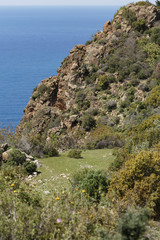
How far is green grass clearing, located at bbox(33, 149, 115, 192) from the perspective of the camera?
A: 1388cm

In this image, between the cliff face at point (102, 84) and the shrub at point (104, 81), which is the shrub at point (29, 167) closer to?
the cliff face at point (102, 84)

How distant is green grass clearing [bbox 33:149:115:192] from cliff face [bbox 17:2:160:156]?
8.42 meters

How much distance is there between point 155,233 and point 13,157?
10547mm

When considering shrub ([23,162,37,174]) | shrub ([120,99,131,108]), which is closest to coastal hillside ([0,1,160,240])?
shrub ([23,162,37,174])

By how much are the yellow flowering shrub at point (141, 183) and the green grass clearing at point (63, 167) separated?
3.44m

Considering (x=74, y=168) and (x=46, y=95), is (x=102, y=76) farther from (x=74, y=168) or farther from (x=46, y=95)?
A: (x=74, y=168)

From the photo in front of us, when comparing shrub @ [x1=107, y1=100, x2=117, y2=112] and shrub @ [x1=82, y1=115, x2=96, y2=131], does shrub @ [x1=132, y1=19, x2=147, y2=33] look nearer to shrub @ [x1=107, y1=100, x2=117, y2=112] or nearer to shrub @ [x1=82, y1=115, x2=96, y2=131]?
shrub @ [x1=107, y1=100, x2=117, y2=112]

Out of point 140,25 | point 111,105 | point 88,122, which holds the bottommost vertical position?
point 88,122

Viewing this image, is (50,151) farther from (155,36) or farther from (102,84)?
(155,36)

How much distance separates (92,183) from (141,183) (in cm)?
208

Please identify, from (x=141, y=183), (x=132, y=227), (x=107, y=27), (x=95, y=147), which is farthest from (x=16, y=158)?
(x=107, y=27)

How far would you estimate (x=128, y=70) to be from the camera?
34281 millimetres

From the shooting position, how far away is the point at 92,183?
11.0 metres

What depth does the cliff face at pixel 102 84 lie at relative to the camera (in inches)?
1206
